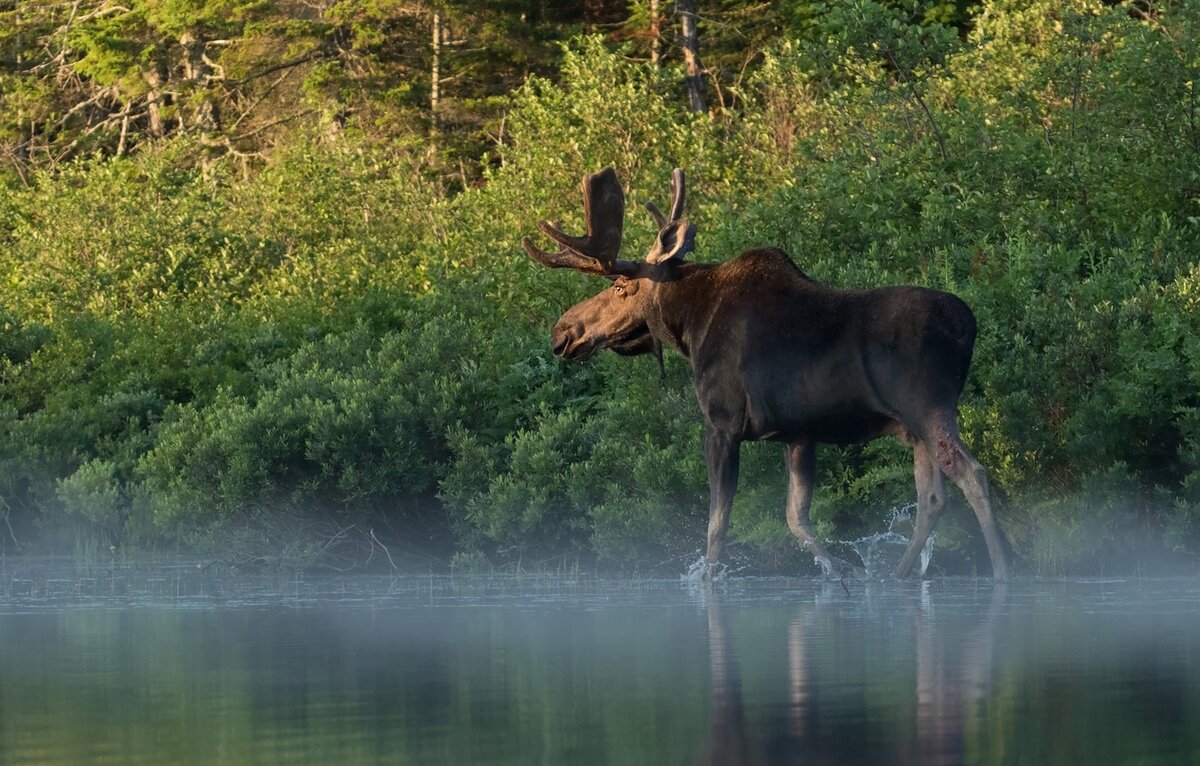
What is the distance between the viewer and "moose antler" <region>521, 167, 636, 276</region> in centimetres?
1612

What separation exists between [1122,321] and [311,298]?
11.1 m

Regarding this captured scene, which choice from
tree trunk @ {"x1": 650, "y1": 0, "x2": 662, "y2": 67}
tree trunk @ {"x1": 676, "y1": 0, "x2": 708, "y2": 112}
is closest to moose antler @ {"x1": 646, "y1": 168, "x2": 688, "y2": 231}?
tree trunk @ {"x1": 676, "y1": 0, "x2": 708, "y2": 112}

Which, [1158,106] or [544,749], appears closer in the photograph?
[544,749]

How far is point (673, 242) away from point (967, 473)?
3.19 meters

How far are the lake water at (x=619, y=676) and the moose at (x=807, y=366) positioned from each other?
28.8 inches

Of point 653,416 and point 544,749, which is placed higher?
point 544,749

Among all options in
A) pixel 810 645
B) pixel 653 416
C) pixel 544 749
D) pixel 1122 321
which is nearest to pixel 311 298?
pixel 653 416

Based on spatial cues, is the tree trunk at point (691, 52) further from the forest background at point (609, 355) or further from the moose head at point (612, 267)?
the moose head at point (612, 267)

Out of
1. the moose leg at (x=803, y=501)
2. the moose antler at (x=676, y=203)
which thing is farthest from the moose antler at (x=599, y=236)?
the moose leg at (x=803, y=501)

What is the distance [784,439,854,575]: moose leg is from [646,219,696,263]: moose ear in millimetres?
1759

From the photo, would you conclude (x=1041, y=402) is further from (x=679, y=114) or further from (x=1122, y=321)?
(x=679, y=114)

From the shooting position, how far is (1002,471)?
51.1 ft

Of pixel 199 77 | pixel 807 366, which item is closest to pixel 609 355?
pixel 807 366

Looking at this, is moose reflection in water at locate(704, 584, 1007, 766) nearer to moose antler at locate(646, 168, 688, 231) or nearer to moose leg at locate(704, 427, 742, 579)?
moose leg at locate(704, 427, 742, 579)
